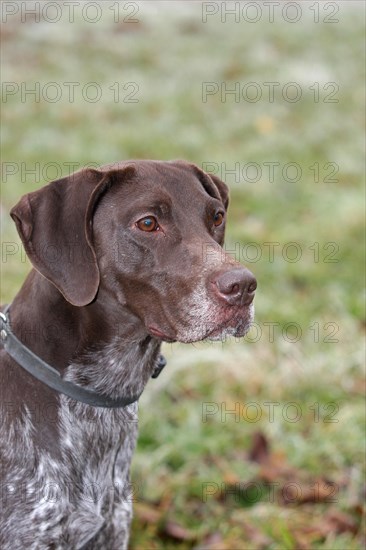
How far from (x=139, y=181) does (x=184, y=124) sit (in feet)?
36.3

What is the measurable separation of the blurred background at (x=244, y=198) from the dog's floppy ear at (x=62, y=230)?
6.92ft

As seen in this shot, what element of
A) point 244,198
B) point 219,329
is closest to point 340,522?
point 219,329

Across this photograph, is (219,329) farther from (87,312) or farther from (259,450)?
(259,450)

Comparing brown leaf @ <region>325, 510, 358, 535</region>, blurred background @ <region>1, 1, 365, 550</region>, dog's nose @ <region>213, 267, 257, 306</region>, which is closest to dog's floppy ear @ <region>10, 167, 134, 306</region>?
dog's nose @ <region>213, 267, 257, 306</region>

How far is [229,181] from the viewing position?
11672 mm

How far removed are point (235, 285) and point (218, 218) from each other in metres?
0.62

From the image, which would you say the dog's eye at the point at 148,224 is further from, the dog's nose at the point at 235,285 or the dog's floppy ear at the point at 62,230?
the dog's nose at the point at 235,285

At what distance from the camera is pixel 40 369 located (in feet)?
11.4

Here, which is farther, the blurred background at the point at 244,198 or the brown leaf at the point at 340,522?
the blurred background at the point at 244,198

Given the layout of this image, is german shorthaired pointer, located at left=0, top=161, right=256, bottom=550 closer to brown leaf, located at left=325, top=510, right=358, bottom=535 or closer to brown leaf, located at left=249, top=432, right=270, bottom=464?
brown leaf, located at left=325, top=510, right=358, bottom=535

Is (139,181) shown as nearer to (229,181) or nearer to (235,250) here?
(235,250)

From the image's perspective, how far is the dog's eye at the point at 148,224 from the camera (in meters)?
3.42

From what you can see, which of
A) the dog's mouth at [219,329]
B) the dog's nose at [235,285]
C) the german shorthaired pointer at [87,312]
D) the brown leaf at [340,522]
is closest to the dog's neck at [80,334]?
the german shorthaired pointer at [87,312]

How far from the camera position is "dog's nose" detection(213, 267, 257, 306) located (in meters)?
3.21
